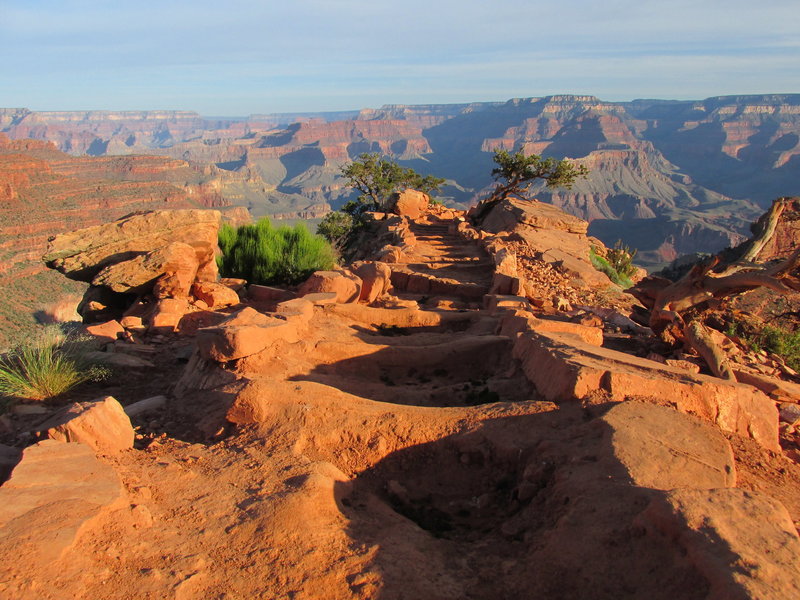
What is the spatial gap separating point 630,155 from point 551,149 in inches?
1468

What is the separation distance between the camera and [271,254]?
12500 millimetres

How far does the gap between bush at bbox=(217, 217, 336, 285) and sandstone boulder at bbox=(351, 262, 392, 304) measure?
1.94 metres

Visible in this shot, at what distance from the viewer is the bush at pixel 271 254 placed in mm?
12531

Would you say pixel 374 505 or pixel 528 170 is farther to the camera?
pixel 528 170

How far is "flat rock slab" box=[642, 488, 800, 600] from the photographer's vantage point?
8.32 ft

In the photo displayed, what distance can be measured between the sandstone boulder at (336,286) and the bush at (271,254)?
2.59 metres

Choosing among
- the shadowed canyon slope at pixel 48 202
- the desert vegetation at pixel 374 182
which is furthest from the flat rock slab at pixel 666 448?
the shadowed canyon slope at pixel 48 202

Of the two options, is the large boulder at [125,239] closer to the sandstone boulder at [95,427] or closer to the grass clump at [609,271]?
the sandstone boulder at [95,427]

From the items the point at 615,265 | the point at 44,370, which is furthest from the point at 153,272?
the point at 615,265

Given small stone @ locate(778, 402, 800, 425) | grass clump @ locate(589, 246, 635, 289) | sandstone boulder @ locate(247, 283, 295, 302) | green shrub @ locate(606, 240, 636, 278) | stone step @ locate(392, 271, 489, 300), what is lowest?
green shrub @ locate(606, 240, 636, 278)

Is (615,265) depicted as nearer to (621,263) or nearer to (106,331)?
(621,263)

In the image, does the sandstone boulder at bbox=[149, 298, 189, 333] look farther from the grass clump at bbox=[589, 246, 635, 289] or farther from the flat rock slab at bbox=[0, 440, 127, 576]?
the grass clump at bbox=[589, 246, 635, 289]

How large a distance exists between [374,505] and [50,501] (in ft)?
7.06

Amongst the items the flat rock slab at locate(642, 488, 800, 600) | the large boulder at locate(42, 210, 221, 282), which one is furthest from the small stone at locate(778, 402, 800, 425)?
the large boulder at locate(42, 210, 221, 282)
